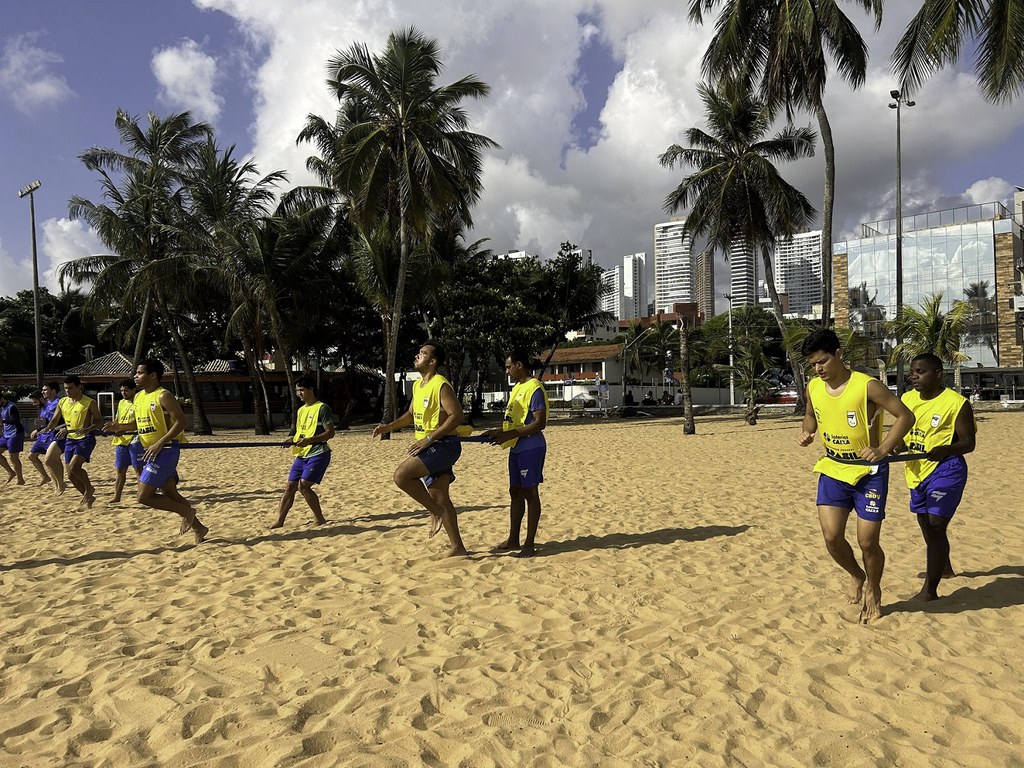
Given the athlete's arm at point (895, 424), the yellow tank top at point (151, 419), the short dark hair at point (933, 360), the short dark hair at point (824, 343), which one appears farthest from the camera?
the yellow tank top at point (151, 419)

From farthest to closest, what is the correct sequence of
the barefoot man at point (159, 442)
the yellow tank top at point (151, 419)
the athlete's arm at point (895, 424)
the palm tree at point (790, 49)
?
the palm tree at point (790, 49), the yellow tank top at point (151, 419), the barefoot man at point (159, 442), the athlete's arm at point (895, 424)

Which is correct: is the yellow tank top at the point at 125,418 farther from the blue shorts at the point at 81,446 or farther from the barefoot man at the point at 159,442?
the barefoot man at the point at 159,442

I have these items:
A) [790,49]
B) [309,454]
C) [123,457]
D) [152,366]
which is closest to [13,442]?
[123,457]

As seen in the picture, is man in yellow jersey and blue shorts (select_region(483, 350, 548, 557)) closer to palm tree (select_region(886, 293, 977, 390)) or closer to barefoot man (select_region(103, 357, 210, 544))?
barefoot man (select_region(103, 357, 210, 544))

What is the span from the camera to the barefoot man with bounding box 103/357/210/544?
19.2ft

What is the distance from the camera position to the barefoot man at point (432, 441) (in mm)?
5133

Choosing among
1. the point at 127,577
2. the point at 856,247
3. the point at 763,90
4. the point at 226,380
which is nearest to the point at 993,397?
the point at 856,247

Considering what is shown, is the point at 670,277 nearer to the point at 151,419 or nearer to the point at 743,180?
the point at 743,180

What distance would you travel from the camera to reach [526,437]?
219 inches

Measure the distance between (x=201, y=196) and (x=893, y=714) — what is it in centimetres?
2763

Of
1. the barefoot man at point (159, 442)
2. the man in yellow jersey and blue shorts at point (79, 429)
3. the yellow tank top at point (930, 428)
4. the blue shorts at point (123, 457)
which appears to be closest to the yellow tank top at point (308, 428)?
the barefoot man at point (159, 442)

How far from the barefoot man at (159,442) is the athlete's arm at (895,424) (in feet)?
16.5

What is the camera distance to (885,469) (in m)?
3.82

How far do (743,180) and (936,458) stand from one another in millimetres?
22830
